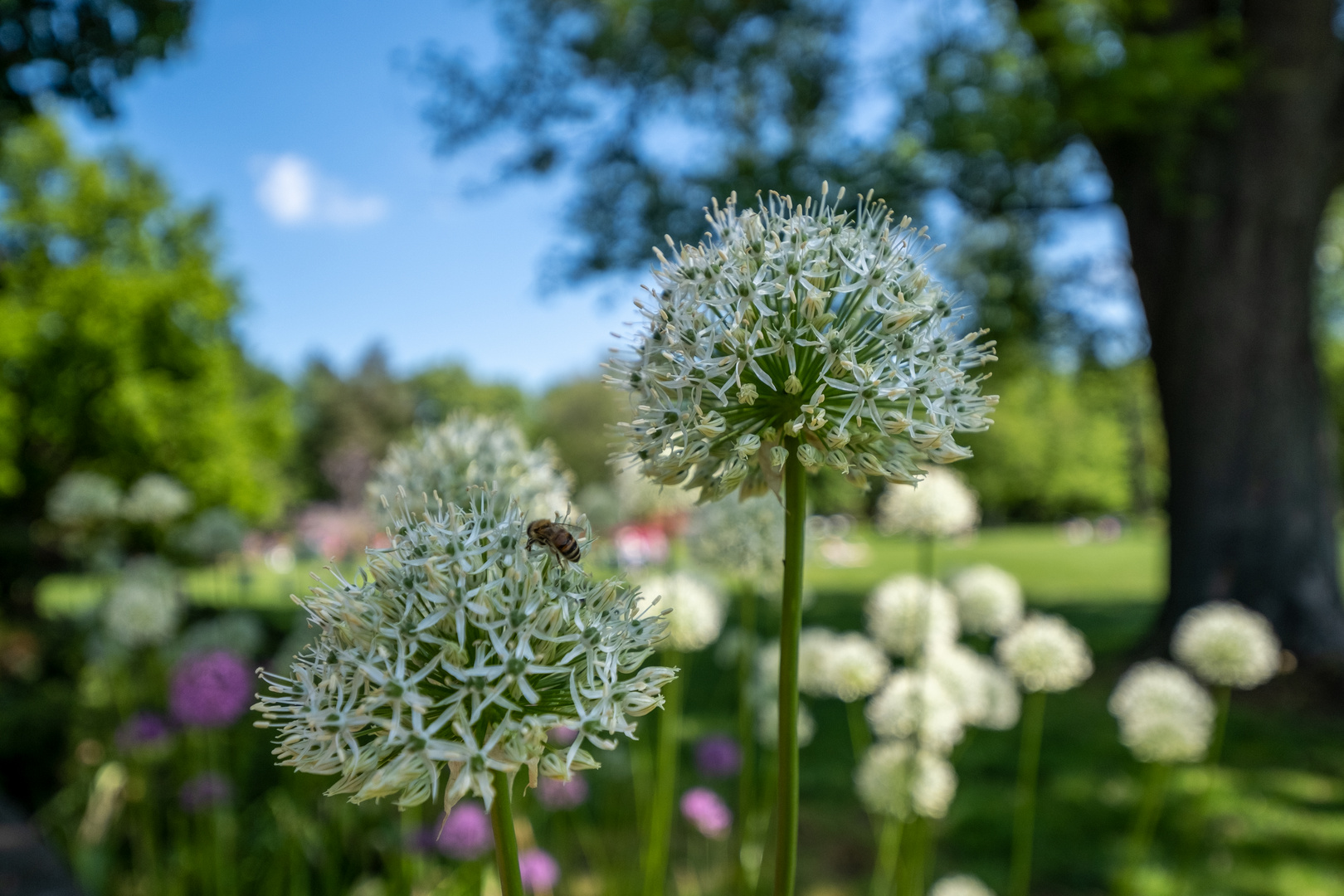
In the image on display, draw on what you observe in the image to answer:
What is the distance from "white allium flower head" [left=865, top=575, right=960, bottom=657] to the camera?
316cm

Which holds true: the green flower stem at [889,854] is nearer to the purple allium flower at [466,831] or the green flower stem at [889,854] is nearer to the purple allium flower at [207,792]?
the purple allium flower at [466,831]

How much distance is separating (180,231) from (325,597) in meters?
29.1

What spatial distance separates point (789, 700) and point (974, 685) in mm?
2310

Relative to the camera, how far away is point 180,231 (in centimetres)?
2539

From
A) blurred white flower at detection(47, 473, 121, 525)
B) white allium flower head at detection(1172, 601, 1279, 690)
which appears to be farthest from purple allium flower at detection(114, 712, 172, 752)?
white allium flower head at detection(1172, 601, 1279, 690)

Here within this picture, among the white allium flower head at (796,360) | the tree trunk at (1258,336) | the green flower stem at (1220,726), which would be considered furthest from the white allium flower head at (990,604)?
the tree trunk at (1258,336)

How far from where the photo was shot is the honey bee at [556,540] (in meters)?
1.17

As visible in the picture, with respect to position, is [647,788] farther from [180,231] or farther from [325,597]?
[180,231]

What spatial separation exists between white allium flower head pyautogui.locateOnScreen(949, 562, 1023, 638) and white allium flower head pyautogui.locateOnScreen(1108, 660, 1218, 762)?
0.57 meters

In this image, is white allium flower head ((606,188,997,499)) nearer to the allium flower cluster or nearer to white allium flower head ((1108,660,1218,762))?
the allium flower cluster

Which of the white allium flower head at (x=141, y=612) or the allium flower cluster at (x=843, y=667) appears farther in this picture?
the white allium flower head at (x=141, y=612)

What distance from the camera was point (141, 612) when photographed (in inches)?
194

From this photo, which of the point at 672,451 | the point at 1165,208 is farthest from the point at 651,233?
the point at 672,451

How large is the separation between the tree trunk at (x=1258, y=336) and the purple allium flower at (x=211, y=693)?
9490 mm
